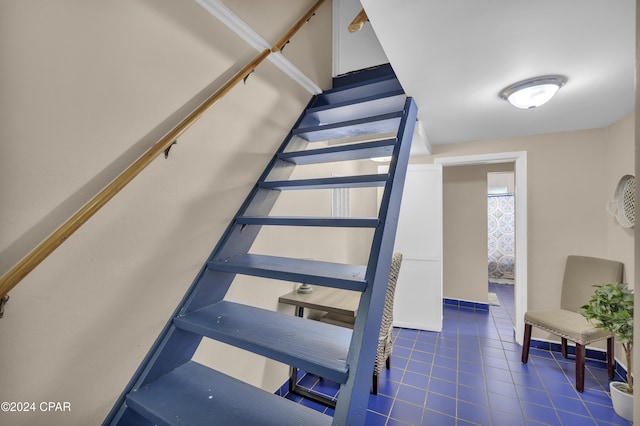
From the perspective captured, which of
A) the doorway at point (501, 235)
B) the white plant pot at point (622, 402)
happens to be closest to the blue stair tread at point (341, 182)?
the white plant pot at point (622, 402)

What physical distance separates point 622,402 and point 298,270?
8.42ft

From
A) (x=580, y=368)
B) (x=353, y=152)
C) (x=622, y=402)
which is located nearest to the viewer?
(x=353, y=152)

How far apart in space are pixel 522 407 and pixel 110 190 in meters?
2.90

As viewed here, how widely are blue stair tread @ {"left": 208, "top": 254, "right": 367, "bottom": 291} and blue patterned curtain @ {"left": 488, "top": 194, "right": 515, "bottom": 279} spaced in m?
6.09

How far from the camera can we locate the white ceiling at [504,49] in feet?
3.98

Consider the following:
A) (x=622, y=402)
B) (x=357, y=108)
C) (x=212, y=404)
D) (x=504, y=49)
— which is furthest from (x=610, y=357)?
(x=212, y=404)

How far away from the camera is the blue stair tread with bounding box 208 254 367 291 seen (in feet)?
3.51

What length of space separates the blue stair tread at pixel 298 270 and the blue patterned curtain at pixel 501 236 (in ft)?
20.0

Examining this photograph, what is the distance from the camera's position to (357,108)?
2.04m

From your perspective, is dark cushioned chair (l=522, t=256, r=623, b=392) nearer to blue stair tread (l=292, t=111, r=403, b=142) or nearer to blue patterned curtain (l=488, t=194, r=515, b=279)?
blue stair tread (l=292, t=111, r=403, b=142)

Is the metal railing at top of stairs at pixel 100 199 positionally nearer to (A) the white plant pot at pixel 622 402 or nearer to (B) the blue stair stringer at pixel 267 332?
(B) the blue stair stringer at pixel 267 332

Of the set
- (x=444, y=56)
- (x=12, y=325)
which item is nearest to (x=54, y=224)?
(x=12, y=325)

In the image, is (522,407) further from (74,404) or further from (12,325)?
(12,325)

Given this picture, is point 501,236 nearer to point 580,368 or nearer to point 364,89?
point 580,368
